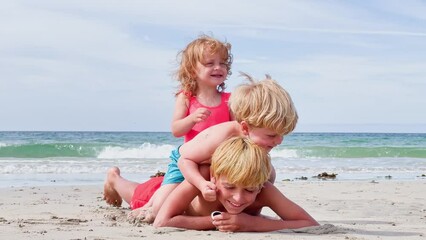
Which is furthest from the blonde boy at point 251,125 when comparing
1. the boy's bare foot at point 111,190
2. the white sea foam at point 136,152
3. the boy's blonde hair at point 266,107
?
the white sea foam at point 136,152

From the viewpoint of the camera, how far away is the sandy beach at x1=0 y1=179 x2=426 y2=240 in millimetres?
4476

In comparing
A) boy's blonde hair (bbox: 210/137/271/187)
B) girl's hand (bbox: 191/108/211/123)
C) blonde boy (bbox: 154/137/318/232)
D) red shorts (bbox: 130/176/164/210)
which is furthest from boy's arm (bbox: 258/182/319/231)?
red shorts (bbox: 130/176/164/210)

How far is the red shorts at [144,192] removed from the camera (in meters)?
5.79

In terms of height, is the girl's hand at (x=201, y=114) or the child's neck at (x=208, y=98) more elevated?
the child's neck at (x=208, y=98)

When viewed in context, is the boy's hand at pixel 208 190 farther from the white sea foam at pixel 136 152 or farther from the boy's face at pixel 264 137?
the white sea foam at pixel 136 152

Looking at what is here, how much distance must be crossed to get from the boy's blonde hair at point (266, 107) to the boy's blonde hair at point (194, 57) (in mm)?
794

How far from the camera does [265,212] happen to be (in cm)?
642

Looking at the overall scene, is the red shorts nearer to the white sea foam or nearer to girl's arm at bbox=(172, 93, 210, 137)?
girl's arm at bbox=(172, 93, 210, 137)

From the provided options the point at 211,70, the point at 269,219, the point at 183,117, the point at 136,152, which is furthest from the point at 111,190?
the point at 136,152

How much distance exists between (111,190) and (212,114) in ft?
6.09

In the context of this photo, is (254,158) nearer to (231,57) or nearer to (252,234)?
(252,234)

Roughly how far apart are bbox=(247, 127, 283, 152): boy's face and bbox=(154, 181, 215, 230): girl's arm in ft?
1.82

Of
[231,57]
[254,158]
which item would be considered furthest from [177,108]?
[254,158]

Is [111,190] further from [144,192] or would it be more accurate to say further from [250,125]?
[250,125]
